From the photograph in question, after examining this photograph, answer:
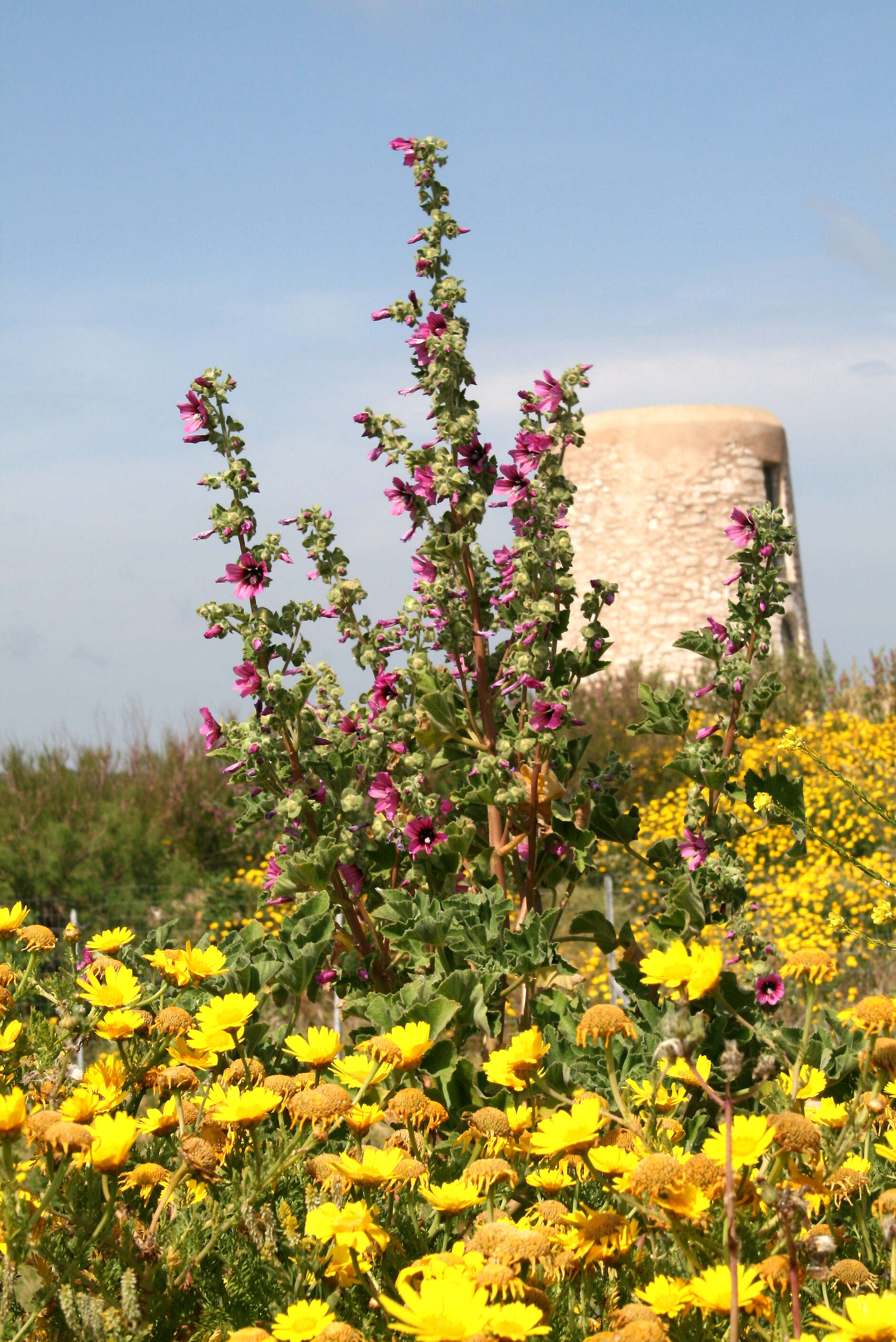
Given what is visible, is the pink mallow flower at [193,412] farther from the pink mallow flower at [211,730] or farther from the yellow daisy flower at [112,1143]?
the yellow daisy flower at [112,1143]

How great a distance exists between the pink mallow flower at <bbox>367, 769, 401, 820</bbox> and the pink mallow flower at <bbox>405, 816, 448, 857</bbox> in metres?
0.06

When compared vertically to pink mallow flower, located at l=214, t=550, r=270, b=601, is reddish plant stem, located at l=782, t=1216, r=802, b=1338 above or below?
below

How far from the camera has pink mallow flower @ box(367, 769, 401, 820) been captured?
2.33 metres

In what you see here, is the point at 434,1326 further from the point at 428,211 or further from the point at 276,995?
the point at 428,211

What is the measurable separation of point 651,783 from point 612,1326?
9.76 metres

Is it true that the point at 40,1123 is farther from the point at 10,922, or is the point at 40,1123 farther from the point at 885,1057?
the point at 885,1057

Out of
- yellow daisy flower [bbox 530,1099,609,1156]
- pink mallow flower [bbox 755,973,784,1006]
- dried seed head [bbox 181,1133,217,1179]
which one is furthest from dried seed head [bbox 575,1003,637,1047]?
pink mallow flower [bbox 755,973,784,1006]

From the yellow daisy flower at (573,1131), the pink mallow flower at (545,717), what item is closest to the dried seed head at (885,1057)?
the yellow daisy flower at (573,1131)

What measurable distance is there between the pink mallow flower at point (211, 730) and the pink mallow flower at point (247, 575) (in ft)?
0.81

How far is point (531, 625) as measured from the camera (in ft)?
7.41

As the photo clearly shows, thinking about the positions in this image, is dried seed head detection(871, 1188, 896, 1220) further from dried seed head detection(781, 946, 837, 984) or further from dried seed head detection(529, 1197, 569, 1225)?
dried seed head detection(529, 1197, 569, 1225)

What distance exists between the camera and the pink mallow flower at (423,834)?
227 centimetres

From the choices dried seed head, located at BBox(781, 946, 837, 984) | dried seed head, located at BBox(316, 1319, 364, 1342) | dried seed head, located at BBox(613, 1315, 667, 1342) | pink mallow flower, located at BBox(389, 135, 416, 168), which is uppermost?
pink mallow flower, located at BBox(389, 135, 416, 168)

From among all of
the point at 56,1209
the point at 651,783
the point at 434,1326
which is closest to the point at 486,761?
the point at 56,1209
